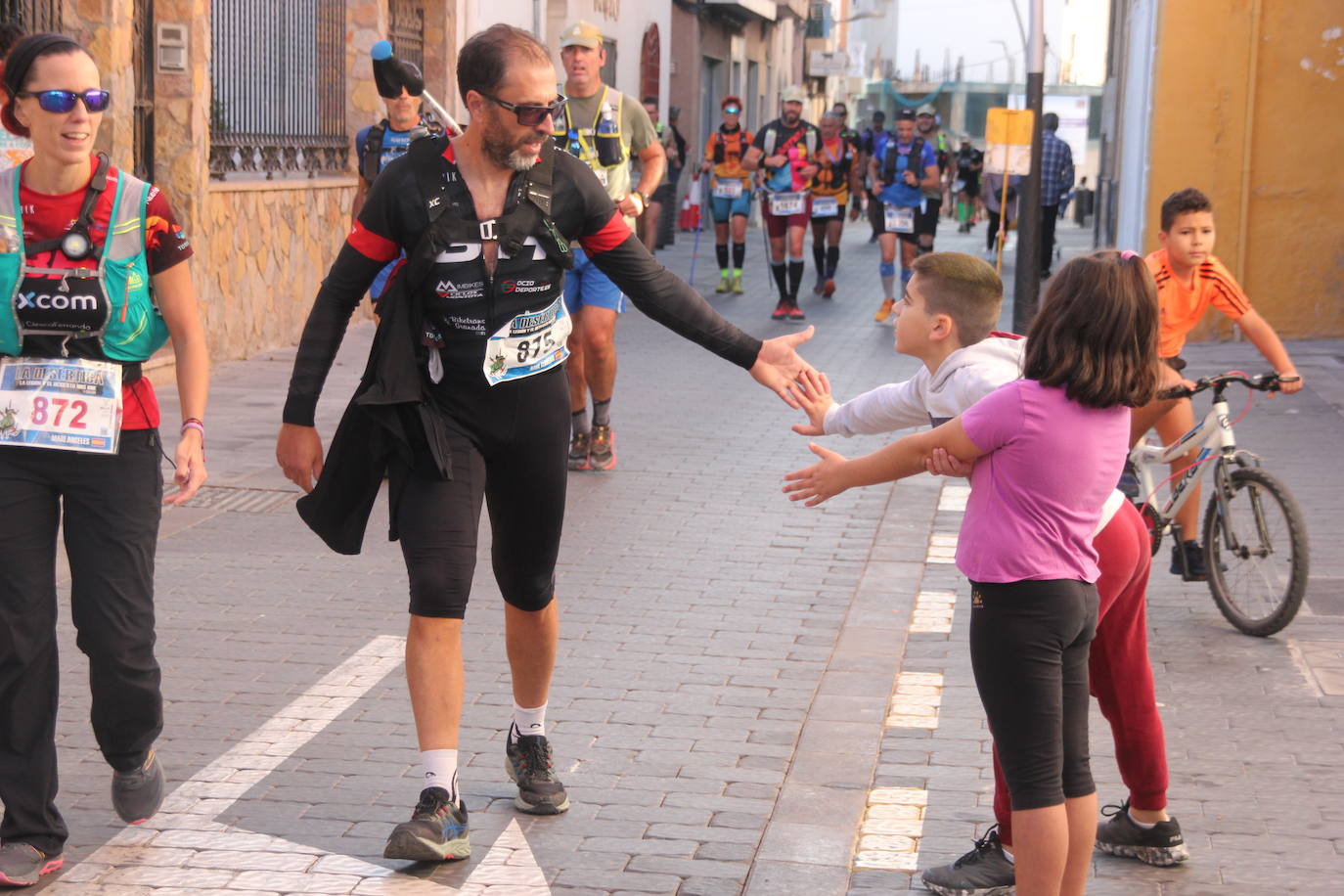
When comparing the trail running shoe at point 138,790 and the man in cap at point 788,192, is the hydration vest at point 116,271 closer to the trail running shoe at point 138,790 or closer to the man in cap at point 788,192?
the trail running shoe at point 138,790

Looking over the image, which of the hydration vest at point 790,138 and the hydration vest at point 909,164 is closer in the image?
the hydration vest at point 909,164

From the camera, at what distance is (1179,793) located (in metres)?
4.81

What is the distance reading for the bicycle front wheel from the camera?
6.32 metres

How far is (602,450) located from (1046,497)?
6063mm

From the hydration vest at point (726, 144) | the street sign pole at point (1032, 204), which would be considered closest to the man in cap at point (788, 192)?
the hydration vest at point (726, 144)

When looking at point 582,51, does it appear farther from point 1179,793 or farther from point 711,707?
point 1179,793

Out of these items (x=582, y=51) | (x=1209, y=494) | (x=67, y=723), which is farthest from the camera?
(x=582, y=51)

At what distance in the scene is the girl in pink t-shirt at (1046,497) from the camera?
141 inches

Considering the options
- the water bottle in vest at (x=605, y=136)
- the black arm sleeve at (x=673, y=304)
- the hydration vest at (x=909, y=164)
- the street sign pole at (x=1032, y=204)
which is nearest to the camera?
the black arm sleeve at (x=673, y=304)

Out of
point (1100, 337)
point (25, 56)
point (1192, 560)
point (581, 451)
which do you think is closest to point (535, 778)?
point (1100, 337)

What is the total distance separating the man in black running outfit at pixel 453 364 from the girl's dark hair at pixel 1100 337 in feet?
3.03

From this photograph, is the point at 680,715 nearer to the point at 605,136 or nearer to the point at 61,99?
the point at 61,99

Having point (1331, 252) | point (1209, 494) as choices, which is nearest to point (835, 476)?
point (1209, 494)

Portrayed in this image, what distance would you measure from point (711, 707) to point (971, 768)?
878 mm
